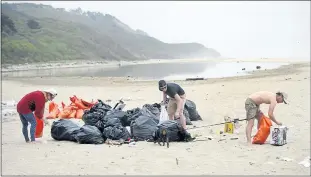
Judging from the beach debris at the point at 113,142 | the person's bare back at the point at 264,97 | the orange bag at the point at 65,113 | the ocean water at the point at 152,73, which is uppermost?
the ocean water at the point at 152,73

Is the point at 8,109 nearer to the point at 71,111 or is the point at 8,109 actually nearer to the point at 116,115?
the point at 71,111

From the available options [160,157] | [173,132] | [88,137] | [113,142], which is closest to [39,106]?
[88,137]

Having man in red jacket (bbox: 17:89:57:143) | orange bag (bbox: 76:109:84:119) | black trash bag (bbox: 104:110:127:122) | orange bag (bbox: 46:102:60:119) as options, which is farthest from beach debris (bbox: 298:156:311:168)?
orange bag (bbox: 46:102:60:119)

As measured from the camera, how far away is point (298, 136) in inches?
326

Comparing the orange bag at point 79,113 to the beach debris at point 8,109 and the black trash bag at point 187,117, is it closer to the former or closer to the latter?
the beach debris at point 8,109

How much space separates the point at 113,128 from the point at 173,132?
4.26ft

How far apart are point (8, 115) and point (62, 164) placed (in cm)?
711

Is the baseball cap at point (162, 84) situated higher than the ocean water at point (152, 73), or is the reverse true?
the ocean water at point (152, 73)

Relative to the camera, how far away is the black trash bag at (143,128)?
828 centimetres

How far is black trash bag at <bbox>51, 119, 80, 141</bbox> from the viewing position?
8.27m

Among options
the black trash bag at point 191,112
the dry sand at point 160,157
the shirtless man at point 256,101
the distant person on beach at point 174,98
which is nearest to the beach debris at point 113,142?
the dry sand at point 160,157

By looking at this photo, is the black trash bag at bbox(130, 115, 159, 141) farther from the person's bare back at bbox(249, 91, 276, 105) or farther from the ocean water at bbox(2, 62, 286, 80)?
the ocean water at bbox(2, 62, 286, 80)

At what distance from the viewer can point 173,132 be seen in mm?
8000

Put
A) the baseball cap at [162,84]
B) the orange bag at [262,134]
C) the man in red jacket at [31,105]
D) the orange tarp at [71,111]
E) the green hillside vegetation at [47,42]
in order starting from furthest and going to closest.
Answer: the green hillside vegetation at [47,42], the orange tarp at [71,111], the baseball cap at [162,84], the man in red jacket at [31,105], the orange bag at [262,134]
